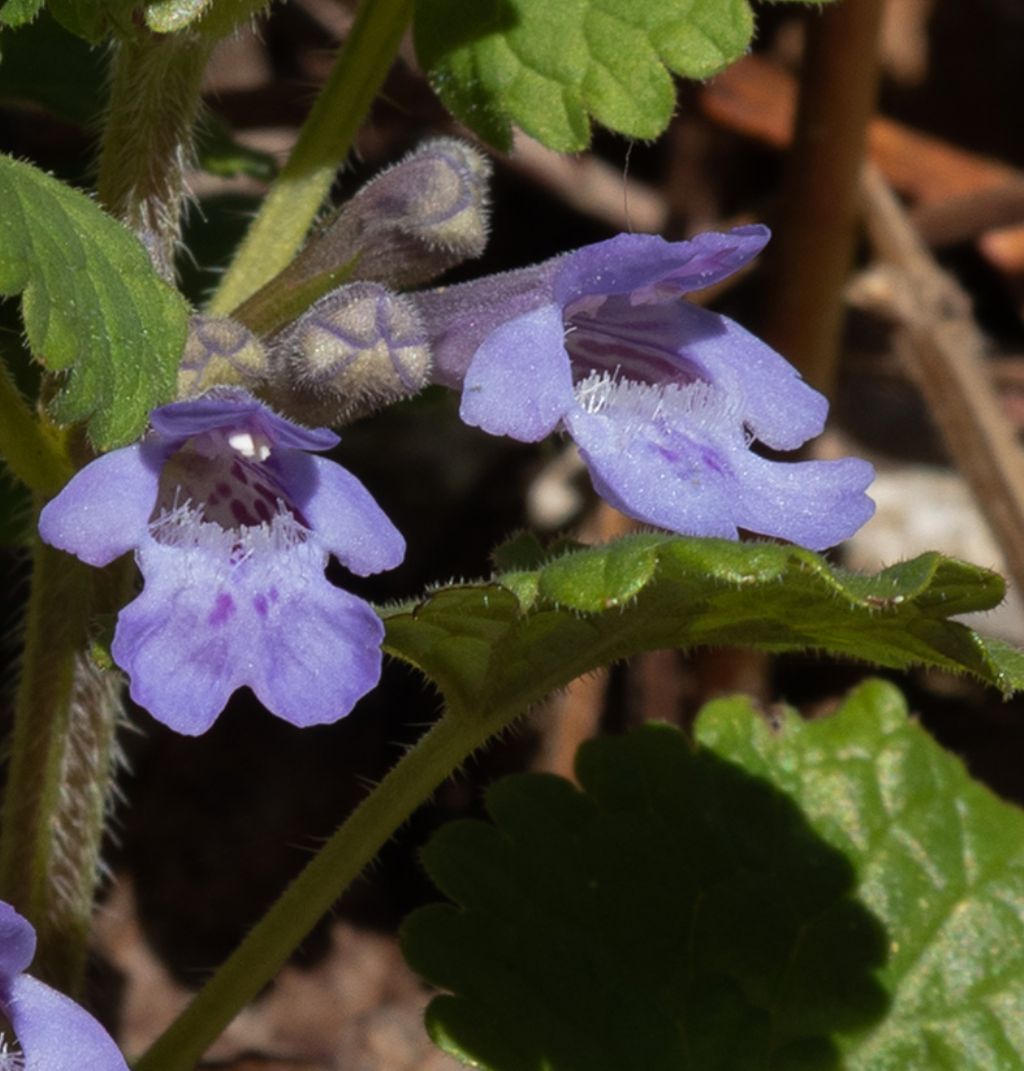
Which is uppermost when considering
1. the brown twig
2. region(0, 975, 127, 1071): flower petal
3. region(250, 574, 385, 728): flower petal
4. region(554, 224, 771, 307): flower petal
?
region(554, 224, 771, 307): flower petal

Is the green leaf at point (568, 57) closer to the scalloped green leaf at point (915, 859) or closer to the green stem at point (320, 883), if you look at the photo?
the green stem at point (320, 883)

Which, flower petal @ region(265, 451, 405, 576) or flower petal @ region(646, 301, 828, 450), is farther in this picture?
flower petal @ region(646, 301, 828, 450)

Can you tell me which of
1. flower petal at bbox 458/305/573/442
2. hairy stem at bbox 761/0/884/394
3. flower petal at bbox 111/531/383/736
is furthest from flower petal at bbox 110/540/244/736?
hairy stem at bbox 761/0/884/394

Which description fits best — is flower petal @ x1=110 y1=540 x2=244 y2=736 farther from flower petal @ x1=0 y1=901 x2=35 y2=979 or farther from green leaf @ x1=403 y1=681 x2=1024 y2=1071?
green leaf @ x1=403 y1=681 x2=1024 y2=1071

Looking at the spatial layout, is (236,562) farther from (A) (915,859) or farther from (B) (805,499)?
(A) (915,859)

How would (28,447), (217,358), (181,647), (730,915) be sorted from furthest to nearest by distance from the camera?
(730,915)
(28,447)
(217,358)
(181,647)

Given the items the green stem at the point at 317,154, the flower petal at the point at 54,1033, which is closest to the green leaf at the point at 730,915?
the flower petal at the point at 54,1033

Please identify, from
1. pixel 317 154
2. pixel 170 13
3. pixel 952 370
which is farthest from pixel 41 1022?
pixel 952 370
